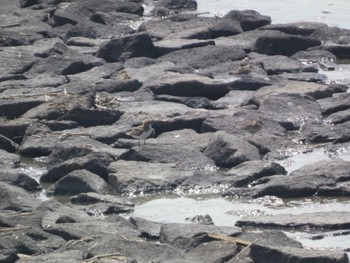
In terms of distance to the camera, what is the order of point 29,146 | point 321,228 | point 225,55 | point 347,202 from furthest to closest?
1. point 225,55
2. point 29,146
3. point 347,202
4. point 321,228

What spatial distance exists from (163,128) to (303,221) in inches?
125

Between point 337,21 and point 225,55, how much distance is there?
12.3 ft

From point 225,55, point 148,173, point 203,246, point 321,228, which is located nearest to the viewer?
point 203,246

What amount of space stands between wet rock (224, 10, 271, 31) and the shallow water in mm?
548

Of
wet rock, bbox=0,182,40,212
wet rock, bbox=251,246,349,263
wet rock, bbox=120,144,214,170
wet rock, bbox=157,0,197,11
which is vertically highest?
wet rock, bbox=251,246,349,263

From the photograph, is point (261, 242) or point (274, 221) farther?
point (274, 221)

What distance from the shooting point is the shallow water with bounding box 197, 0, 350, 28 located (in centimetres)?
1796

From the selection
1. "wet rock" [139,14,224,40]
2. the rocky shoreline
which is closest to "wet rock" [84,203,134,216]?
the rocky shoreline

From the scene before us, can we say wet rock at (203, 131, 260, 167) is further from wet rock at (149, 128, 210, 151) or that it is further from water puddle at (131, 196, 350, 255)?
water puddle at (131, 196, 350, 255)

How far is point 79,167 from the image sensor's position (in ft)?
31.5

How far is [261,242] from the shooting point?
7.40m

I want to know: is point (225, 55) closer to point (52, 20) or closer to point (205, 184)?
point (52, 20)

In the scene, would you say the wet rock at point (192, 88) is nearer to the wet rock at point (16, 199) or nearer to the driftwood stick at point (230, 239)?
the wet rock at point (16, 199)

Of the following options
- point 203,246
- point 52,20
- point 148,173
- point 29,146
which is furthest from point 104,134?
point 52,20
